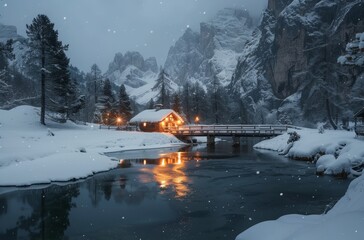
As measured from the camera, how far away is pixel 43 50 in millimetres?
44375

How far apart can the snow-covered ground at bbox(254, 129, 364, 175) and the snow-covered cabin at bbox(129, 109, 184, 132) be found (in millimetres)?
19610

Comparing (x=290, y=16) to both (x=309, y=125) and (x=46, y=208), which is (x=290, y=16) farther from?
(x=46, y=208)

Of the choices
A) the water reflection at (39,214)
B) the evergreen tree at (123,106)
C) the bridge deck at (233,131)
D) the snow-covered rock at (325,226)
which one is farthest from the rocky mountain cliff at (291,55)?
the snow-covered rock at (325,226)

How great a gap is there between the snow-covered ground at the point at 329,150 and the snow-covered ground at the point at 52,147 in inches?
675

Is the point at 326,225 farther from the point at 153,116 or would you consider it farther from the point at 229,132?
the point at 153,116

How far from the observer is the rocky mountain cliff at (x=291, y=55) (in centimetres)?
9581

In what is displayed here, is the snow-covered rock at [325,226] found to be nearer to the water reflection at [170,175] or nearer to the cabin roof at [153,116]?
the water reflection at [170,175]

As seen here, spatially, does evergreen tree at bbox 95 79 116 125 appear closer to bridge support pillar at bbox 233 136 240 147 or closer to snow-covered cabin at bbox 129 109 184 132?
snow-covered cabin at bbox 129 109 184 132

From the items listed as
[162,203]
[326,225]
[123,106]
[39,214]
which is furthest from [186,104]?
[326,225]

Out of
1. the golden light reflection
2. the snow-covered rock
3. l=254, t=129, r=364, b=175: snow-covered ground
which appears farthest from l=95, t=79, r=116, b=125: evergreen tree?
the snow-covered rock

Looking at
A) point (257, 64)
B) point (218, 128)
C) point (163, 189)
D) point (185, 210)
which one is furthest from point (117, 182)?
point (257, 64)

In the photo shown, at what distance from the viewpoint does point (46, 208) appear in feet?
53.5

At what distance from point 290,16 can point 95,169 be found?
11527 cm

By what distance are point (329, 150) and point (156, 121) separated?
3631 centimetres
